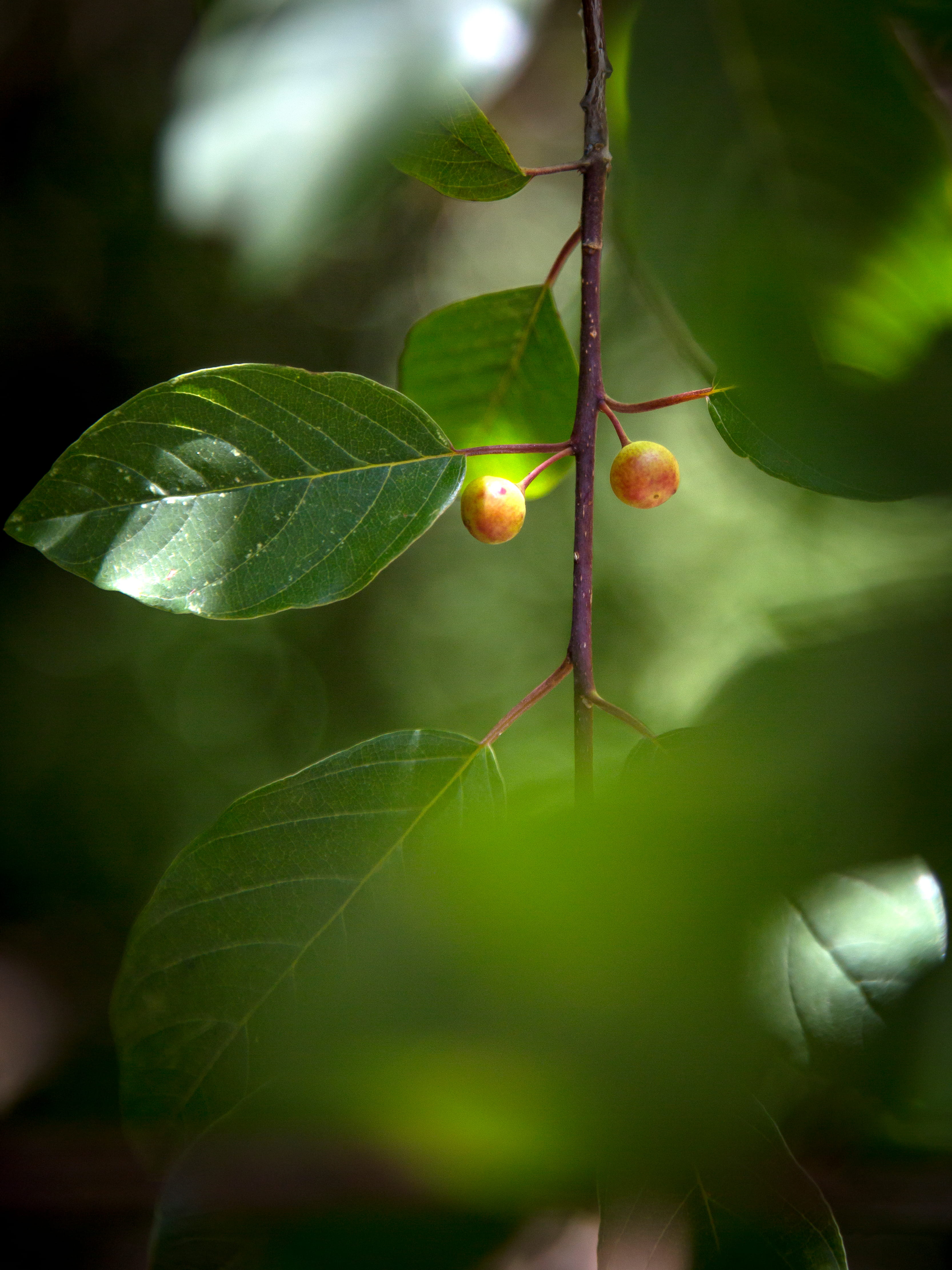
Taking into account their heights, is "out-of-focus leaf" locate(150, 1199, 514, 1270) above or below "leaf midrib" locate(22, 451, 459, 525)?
below

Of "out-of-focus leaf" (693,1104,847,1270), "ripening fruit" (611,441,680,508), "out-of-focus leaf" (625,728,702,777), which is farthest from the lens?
"ripening fruit" (611,441,680,508)

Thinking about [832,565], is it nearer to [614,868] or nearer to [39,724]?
[614,868]

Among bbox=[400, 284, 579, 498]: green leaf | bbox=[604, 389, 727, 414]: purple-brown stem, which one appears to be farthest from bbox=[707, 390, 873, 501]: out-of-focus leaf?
Answer: bbox=[400, 284, 579, 498]: green leaf

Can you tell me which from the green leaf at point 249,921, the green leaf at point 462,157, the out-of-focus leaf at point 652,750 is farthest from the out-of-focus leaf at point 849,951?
the green leaf at point 462,157

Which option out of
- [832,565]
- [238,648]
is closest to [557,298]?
[832,565]

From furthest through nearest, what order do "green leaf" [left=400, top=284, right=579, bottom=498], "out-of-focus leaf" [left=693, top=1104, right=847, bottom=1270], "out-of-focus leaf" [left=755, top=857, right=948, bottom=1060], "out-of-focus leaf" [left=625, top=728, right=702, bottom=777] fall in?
"green leaf" [left=400, top=284, right=579, bottom=498]
"out-of-focus leaf" [left=625, top=728, right=702, bottom=777]
"out-of-focus leaf" [left=693, top=1104, right=847, bottom=1270]
"out-of-focus leaf" [left=755, top=857, right=948, bottom=1060]

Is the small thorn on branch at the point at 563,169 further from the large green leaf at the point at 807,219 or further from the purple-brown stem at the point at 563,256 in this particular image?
the large green leaf at the point at 807,219

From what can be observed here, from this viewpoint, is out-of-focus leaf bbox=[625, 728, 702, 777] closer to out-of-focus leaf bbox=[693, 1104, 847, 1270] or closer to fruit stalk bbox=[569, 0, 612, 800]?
fruit stalk bbox=[569, 0, 612, 800]
